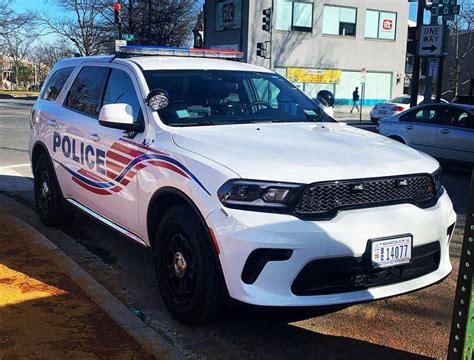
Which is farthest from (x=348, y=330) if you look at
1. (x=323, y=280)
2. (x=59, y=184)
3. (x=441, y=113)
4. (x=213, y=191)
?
(x=441, y=113)

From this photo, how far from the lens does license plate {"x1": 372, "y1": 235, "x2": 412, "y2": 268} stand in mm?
3293

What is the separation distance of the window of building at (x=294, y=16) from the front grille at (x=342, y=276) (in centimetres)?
3197

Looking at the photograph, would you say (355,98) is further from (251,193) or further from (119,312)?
(251,193)

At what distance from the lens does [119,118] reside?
4.25 m

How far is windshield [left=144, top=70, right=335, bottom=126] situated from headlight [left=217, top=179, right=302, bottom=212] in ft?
3.60

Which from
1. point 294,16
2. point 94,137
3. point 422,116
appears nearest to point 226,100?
point 94,137

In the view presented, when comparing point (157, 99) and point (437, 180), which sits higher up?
point (157, 99)

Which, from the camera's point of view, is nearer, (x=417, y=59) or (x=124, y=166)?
(x=124, y=166)

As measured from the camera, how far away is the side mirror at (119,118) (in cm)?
424

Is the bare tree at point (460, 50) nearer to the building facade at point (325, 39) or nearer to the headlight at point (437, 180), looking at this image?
the building facade at point (325, 39)

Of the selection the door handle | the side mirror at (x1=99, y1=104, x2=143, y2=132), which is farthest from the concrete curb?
the side mirror at (x1=99, y1=104, x2=143, y2=132)

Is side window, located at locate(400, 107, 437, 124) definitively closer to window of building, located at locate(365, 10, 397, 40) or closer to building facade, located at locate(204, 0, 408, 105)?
building facade, located at locate(204, 0, 408, 105)

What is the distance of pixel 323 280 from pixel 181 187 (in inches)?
42.7

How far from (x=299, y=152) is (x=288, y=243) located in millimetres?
678
